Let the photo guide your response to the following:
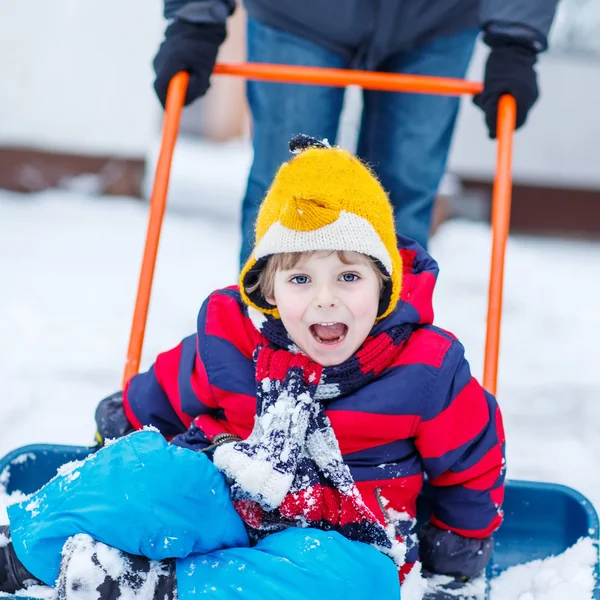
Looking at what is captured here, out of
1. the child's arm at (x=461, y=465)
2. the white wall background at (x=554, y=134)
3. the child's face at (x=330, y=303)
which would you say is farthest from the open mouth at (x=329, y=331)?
the white wall background at (x=554, y=134)

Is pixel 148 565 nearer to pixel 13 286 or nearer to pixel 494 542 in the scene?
pixel 494 542

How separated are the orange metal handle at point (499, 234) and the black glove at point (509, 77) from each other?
18 millimetres

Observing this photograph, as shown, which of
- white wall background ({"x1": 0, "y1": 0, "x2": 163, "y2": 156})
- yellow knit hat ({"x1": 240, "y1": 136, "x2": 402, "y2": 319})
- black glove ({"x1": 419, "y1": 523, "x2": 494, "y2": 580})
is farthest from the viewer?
white wall background ({"x1": 0, "y1": 0, "x2": 163, "y2": 156})

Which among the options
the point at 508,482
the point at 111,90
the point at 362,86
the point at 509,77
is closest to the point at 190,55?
the point at 362,86

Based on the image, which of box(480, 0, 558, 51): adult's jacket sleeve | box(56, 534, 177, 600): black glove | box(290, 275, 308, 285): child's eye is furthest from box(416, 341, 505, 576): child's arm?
box(480, 0, 558, 51): adult's jacket sleeve

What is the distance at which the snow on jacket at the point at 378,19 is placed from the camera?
144 centimetres

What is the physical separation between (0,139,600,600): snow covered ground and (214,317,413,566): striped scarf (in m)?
0.29

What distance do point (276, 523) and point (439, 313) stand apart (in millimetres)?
1523

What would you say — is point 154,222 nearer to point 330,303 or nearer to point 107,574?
point 330,303

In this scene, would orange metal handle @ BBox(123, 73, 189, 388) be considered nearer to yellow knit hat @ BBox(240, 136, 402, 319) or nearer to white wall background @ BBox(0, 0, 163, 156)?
yellow knit hat @ BBox(240, 136, 402, 319)

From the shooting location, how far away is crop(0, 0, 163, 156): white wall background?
347 cm

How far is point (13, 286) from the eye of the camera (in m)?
2.48

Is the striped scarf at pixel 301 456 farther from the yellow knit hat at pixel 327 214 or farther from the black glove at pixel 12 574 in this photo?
the black glove at pixel 12 574

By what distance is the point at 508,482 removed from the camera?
127 centimetres
